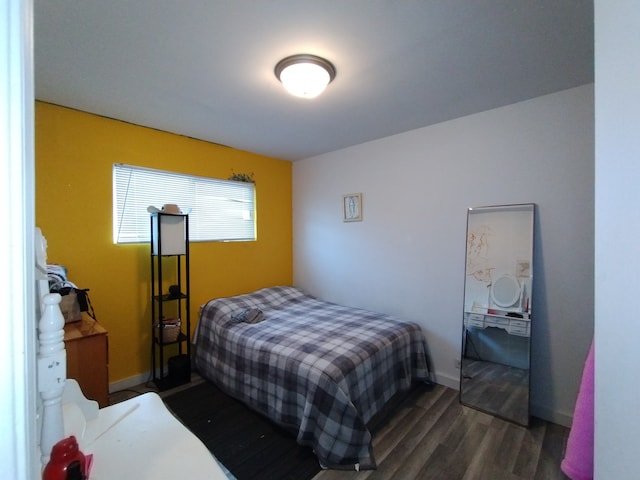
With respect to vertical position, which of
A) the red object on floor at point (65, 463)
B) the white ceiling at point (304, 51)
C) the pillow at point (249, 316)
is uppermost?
the white ceiling at point (304, 51)

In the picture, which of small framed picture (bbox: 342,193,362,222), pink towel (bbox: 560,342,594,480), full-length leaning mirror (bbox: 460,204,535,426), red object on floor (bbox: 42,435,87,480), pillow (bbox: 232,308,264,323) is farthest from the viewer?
small framed picture (bbox: 342,193,362,222)

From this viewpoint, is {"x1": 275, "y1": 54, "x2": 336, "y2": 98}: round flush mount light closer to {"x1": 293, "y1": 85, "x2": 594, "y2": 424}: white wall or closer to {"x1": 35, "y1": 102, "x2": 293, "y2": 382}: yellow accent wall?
{"x1": 293, "y1": 85, "x2": 594, "y2": 424}: white wall

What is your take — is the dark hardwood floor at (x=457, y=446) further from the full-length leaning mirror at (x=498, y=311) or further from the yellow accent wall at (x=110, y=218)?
the yellow accent wall at (x=110, y=218)

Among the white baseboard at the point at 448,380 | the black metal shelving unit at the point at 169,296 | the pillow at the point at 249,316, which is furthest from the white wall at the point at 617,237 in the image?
the black metal shelving unit at the point at 169,296

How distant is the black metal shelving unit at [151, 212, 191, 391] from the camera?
2492mm

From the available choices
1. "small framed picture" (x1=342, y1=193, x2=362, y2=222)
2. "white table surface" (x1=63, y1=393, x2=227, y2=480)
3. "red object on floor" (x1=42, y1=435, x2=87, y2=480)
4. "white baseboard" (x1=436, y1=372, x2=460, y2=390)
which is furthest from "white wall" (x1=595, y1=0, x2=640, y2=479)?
"small framed picture" (x1=342, y1=193, x2=362, y2=222)

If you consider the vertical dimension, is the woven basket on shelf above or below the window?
below

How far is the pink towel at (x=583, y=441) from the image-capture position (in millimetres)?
903

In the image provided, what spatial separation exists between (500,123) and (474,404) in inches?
91.1

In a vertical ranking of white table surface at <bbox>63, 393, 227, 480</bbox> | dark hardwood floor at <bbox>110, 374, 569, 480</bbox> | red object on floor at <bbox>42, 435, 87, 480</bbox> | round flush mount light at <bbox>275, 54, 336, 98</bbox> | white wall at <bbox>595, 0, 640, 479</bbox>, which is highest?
round flush mount light at <bbox>275, 54, 336, 98</bbox>

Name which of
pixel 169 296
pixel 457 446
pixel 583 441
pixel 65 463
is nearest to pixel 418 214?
pixel 457 446

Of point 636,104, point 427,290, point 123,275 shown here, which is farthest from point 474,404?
point 123,275

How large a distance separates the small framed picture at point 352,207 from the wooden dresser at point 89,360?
2455 mm

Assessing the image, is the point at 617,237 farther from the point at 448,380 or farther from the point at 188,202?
the point at 188,202
